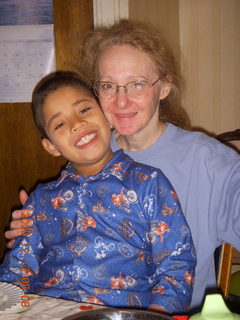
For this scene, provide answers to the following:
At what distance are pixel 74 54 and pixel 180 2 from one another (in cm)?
97

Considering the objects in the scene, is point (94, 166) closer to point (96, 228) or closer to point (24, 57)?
point (96, 228)

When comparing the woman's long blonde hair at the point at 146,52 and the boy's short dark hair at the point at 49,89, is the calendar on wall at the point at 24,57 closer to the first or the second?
the woman's long blonde hair at the point at 146,52

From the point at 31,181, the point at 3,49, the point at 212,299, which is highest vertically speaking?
the point at 3,49

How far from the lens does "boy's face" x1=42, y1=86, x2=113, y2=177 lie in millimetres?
1289

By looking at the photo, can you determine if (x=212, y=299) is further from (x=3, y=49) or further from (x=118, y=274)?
(x=3, y=49)

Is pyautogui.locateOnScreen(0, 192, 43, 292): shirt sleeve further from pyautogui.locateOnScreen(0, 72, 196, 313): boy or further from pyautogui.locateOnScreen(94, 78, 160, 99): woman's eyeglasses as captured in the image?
pyautogui.locateOnScreen(94, 78, 160, 99): woman's eyeglasses

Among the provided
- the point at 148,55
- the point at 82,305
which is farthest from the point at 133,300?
the point at 148,55

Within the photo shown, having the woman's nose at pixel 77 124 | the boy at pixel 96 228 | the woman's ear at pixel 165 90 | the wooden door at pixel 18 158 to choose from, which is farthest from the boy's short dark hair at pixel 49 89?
the wooden door at pixel 18 158

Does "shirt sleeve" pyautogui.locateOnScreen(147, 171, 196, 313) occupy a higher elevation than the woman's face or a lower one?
lower

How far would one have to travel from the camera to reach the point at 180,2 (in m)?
3.18

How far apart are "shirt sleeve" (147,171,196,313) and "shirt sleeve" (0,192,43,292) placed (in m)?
0.40

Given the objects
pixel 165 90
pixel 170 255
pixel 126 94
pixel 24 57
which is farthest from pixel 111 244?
pixel 24 57

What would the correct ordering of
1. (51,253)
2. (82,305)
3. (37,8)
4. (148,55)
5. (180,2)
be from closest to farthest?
(82,305), (51,253), (148,55), (37,8), (180,2)

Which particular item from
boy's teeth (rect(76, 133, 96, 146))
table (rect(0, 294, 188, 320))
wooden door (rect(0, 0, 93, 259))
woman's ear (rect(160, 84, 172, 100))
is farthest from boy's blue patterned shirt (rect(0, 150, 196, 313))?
wooden door (rect(0, 0, 93, 259))
